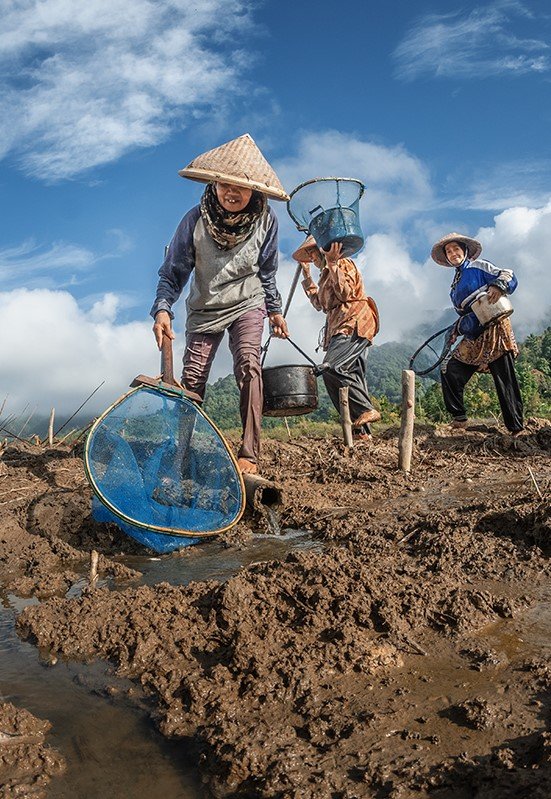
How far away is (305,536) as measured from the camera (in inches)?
147

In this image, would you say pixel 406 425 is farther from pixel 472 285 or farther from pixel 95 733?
pixel 95 733

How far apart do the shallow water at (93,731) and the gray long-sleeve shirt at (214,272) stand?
8.24ft

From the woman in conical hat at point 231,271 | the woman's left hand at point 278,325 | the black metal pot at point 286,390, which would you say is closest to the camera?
the woman in conical hat at point 231,271

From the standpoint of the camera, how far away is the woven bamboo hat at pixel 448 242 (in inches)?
267

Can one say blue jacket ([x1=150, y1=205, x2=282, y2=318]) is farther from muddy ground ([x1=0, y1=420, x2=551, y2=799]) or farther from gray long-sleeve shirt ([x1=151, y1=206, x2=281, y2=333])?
muddy ground ([x1=0, y1=420, x2=551, y2=799])

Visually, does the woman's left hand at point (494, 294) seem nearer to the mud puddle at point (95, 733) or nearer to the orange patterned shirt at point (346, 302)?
the orange patterned shirt at point (346, 302)

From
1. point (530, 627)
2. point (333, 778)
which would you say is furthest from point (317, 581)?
point (333, 778)

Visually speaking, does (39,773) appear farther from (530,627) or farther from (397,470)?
(397,470)

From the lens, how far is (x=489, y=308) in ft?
21.2

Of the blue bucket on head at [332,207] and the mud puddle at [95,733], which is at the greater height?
the blue bucket on head at [332,207]

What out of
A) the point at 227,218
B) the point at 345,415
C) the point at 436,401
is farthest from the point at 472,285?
the point at 436,401

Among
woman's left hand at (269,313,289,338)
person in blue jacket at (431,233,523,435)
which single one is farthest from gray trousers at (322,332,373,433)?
woman's left hand at (269,313,289,338)

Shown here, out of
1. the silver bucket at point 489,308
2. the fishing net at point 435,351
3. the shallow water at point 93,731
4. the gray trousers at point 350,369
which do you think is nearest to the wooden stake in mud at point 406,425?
the gray trousers at point 350,369

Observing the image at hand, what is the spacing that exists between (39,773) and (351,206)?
18.1 feet
